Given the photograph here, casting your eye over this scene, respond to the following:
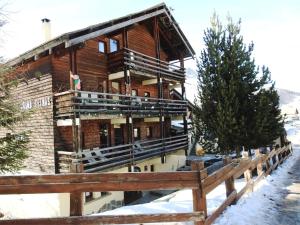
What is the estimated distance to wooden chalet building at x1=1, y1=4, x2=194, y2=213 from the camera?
14.2 metres

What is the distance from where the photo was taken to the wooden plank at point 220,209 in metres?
5.32

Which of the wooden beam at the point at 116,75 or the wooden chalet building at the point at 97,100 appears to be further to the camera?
the wooden beam at the point at 116,75

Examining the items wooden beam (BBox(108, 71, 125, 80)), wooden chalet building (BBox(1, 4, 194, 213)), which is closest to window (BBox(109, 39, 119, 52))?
wooden chalet building (BBox(1, 4, 194, 213))

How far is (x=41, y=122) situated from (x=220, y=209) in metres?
12.1

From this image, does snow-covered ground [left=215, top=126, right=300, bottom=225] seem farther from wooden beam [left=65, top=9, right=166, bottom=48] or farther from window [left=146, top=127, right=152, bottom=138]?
window [left=146, top=127, right=152, bottom=138]

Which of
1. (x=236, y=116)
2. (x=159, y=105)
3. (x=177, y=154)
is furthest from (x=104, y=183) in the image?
(x=177, y=154)

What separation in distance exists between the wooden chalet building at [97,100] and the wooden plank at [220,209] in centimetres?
745

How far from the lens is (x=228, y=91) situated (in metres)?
13.6

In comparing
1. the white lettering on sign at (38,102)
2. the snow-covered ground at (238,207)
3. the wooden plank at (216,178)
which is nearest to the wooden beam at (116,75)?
the white lettering on sign at (38,102)

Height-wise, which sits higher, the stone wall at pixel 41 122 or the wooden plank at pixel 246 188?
the stone wall at pixel 41 122

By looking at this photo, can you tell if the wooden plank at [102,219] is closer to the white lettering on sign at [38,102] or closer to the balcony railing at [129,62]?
the white lettering on sign at [38,102]

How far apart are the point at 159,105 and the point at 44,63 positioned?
7827 mm

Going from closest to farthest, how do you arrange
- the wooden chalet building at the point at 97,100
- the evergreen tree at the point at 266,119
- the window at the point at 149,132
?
the evergreen tree at the point at 266,119, the wooden chalet building at the point at 97,100, the window at the point at 149,132

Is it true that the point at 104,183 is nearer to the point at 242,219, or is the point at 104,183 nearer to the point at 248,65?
the point at 242,219
